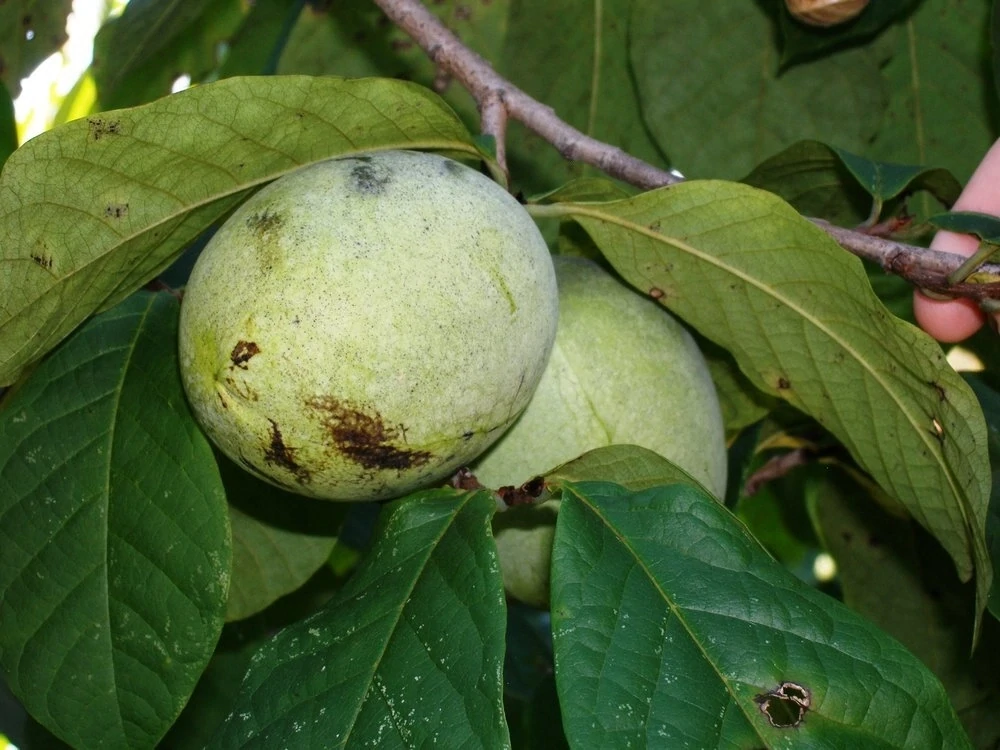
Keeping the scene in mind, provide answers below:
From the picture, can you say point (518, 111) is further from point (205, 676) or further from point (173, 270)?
point (205, 676)

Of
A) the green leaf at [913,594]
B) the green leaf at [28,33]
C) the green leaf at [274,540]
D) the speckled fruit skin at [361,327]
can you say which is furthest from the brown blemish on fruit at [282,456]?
the green leaf at [28,33]

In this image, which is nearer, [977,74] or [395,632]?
[395,632]

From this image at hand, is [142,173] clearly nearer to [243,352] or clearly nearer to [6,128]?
[243,352]

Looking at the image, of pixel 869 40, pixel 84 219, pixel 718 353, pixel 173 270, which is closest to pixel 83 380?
pixel 84 219

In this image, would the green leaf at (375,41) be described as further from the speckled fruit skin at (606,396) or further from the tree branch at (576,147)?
the speckled fruit skin at (606,396)

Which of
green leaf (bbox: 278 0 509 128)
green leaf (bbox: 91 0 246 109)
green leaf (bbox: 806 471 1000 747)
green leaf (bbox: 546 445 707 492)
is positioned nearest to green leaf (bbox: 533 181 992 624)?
green leaf (bbox: 546 445 707 492)

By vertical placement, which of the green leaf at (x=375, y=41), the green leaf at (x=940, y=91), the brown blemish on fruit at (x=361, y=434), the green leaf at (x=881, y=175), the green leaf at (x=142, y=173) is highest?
the green leaf at (x=142, y=173)
